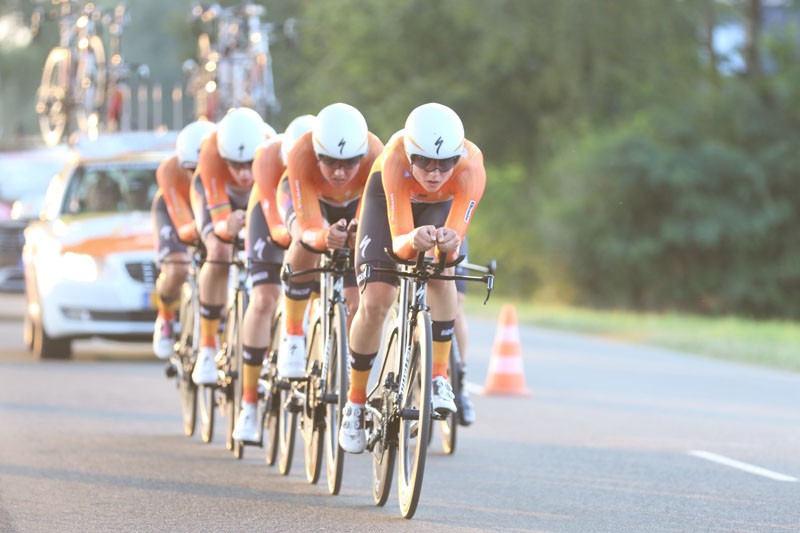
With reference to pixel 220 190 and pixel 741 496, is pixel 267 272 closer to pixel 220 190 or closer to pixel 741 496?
pixel 220 190

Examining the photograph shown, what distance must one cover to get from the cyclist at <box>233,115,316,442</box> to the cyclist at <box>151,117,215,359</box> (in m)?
1.62

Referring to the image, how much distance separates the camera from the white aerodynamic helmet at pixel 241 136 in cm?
1155

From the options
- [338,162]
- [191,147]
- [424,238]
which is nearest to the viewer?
[424,238]

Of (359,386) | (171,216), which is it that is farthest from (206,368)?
(359,386)

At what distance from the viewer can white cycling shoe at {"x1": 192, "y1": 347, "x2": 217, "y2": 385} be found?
1188 centimetres

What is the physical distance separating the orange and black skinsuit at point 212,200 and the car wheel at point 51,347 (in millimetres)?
6253

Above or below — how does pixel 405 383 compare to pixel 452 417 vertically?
above

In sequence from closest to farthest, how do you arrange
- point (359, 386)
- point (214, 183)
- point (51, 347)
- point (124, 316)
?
1. point (359, 386)
2. point (214, 183)
3. point (124, 316)
4. point (51, 347)

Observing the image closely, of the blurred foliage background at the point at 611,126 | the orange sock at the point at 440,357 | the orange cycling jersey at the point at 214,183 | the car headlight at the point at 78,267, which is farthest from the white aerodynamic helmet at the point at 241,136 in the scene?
the blurred foliage background at the point at 611,126

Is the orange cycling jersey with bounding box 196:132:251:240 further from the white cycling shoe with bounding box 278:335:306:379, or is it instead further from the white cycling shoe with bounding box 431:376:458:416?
the white cycling shoe with bounding box 431:376:458:416

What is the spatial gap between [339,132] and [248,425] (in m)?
2.06

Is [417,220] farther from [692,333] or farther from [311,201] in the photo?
[692,333]

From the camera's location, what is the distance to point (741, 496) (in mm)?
9750

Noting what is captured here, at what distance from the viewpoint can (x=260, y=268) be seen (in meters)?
11.1
